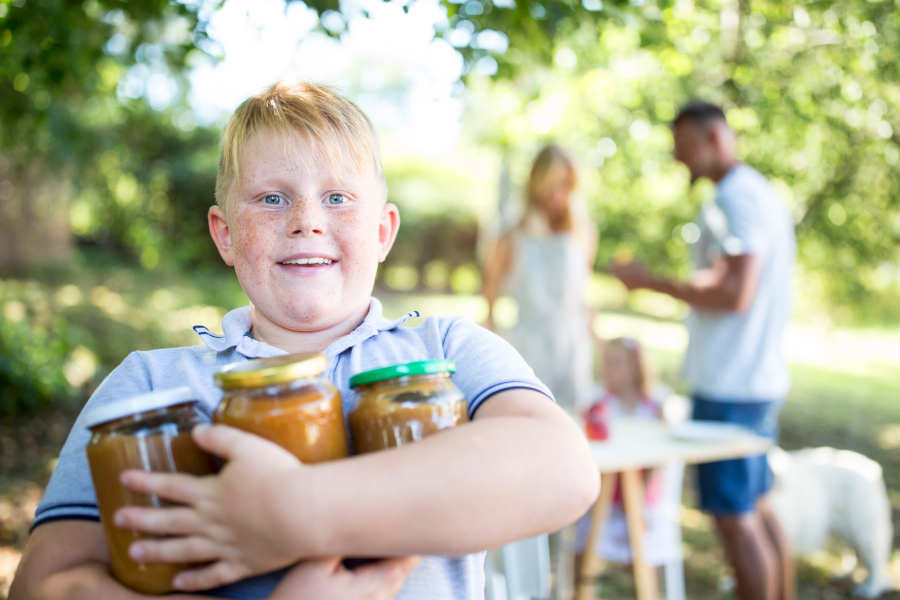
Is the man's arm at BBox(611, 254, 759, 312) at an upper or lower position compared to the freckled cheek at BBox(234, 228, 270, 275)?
lower

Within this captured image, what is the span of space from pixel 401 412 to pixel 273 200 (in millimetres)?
458

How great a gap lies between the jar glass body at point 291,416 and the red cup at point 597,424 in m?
2.52

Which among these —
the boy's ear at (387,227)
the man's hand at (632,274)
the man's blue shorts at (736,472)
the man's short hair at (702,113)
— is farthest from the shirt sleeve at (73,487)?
the man's short hair at (702,113)

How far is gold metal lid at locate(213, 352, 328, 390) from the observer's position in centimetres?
85

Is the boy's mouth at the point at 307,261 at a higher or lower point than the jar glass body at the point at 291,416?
higher

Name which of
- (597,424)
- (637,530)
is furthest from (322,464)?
(637,530)

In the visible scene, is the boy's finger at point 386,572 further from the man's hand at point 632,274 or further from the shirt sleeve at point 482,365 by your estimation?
the man's hand at point 632,274

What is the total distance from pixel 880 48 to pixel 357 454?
17.1 feet

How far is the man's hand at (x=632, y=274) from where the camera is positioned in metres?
3.46

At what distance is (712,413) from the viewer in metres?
3.48

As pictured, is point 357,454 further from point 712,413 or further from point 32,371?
point 32,371

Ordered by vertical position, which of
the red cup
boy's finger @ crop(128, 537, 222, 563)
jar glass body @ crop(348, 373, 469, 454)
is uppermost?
jar glass body @ crop(348, 373, 469, 454)

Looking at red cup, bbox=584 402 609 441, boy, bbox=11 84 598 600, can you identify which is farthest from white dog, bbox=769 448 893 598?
boy, bbox=11 84 598 600

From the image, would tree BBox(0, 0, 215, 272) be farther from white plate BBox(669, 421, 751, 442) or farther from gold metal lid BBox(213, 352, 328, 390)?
white plate BBox(669, 421, 751, 442)
